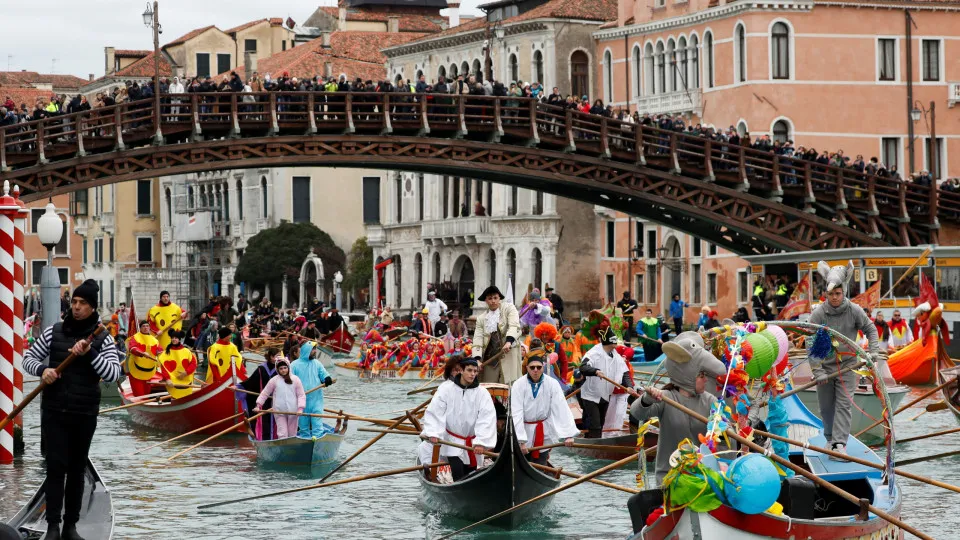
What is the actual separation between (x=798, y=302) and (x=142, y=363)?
13128mm

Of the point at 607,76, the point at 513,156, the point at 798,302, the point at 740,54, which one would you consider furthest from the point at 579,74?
the point at 798,302

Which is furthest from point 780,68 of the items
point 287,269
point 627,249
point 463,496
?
point 463,496

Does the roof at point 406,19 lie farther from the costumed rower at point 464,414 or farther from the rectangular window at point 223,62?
the costumed rower at point 464,414

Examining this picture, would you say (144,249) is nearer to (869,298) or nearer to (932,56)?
(932,56)

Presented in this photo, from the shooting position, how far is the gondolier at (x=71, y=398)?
12.1m

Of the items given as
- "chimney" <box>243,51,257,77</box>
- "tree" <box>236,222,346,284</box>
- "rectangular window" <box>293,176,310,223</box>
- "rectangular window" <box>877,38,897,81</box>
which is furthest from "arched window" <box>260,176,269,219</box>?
"rectangular window" <box>877,38,897,81</box>

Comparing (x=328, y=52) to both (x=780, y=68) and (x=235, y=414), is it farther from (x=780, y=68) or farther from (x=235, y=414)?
(x=235, y=414)

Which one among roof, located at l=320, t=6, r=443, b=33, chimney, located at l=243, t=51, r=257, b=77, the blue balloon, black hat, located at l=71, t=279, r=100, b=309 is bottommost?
the blue balloon

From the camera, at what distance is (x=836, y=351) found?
15.2 m

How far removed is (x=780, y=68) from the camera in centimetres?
4941

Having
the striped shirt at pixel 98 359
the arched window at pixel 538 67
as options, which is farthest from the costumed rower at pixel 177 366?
the arched window at pixel 538 67

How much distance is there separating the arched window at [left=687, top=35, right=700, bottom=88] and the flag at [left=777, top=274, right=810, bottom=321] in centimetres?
1647

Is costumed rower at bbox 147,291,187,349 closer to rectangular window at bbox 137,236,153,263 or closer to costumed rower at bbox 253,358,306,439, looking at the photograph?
costumed rower at bbox 253,358,306,439

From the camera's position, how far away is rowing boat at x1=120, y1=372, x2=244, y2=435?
22.7 m
